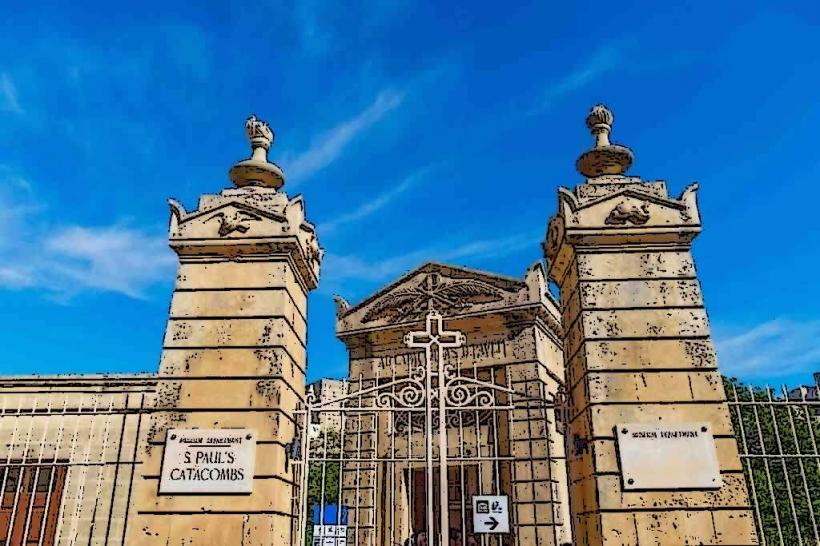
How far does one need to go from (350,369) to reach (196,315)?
7.02 metres

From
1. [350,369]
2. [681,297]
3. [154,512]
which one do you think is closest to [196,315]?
[154,512]

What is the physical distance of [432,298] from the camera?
43.9ft

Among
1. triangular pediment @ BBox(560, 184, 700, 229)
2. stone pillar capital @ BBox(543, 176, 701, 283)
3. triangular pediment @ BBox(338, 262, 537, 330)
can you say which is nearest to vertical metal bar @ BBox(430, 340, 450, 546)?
stone pillar capital @ BBox(543, 176, 701, 283)

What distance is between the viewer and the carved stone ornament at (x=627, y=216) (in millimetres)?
6848

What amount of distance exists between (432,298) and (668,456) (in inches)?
305

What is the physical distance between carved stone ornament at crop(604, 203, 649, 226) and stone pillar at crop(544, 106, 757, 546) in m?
0.01

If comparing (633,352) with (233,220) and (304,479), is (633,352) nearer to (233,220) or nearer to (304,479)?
(304,479)

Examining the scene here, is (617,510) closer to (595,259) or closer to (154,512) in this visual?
(595,259)

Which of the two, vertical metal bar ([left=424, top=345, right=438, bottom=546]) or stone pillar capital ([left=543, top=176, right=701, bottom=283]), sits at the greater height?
stone pillar capital ([left=543, top=176, right=701, bottom=283])

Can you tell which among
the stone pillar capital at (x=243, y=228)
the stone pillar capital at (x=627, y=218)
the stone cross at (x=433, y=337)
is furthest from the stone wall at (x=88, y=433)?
the stone pillar capital at (x=627, y=218)

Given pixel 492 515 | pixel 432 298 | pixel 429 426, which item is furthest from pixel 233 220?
pixel 432 298

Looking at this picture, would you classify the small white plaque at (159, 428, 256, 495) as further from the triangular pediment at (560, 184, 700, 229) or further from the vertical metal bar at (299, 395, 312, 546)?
the triangular pediment at (560, 184, 700, 229)

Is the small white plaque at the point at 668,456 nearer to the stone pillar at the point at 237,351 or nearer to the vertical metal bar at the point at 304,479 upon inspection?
the vertical metal bar at the point at 304,479

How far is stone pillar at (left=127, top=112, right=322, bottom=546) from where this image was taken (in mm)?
6066
